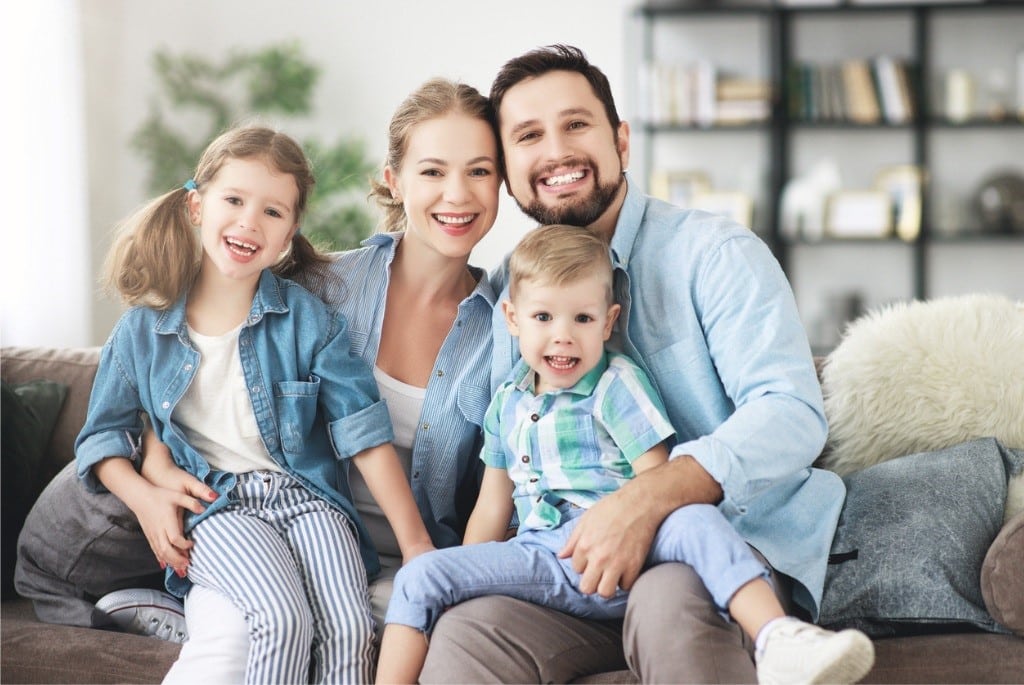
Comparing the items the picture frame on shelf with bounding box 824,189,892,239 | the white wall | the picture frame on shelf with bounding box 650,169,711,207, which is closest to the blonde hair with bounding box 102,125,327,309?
the white wall

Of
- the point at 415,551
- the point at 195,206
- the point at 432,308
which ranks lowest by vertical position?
the point at 415,551

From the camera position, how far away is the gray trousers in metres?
1.42

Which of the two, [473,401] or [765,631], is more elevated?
[473,401]

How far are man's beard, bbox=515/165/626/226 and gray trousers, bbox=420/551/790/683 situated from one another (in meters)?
0.68

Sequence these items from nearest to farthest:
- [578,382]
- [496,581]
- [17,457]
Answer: [496,581] < [578,382] < [17,457]

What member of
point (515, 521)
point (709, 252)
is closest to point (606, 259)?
point (709, 252)

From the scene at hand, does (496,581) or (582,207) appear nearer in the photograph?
(496,581)

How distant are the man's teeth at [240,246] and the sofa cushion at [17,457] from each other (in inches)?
25.7

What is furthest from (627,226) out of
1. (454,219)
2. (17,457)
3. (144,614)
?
(17,457)

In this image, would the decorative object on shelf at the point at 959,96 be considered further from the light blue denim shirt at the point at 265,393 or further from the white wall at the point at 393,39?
the light blue denim shirt at the point at 265,393

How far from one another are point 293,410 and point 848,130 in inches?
171

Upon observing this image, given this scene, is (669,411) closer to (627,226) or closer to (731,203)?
(627,226)

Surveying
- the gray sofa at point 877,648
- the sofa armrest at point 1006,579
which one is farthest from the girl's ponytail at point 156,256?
the sofa armrest at point 1006,579

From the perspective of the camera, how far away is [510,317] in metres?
1.87
